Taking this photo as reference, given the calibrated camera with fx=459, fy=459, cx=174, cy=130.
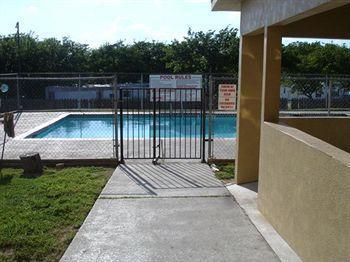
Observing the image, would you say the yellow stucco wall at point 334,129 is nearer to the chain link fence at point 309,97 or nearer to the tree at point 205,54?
the chain link fence at point 309,97

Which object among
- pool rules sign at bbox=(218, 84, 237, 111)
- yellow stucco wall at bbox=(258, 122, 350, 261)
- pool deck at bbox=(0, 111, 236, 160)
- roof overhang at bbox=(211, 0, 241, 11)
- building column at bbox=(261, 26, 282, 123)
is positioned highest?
roof overhang at bbox=(211, 0, 241, 11)

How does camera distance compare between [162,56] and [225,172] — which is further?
[162,56]

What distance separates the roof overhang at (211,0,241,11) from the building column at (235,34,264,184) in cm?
79

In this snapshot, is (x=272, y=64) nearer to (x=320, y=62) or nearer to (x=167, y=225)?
(x=167, y=225)

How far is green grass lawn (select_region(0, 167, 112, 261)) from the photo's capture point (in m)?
5.81

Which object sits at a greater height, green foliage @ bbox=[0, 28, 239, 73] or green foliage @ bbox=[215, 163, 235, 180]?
green foliage @ bbox=[0, 28, 239, 73]

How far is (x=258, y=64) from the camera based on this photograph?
9.10 meters

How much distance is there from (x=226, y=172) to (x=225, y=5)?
3635mm

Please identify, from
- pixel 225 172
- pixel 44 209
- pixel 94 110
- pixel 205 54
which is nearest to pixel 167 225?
pixel 44 209

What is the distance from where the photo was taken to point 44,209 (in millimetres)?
7379

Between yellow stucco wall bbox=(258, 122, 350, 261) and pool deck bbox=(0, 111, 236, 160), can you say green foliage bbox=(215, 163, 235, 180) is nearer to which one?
pool deck bbox=(0, 111, 236, 160)

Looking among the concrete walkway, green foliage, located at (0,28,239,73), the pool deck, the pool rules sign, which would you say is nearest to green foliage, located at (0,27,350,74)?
green foliage, located at (0,28,239,73)

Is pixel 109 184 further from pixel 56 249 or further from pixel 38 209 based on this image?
pixel 56 249

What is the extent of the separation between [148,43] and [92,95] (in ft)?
30.4
